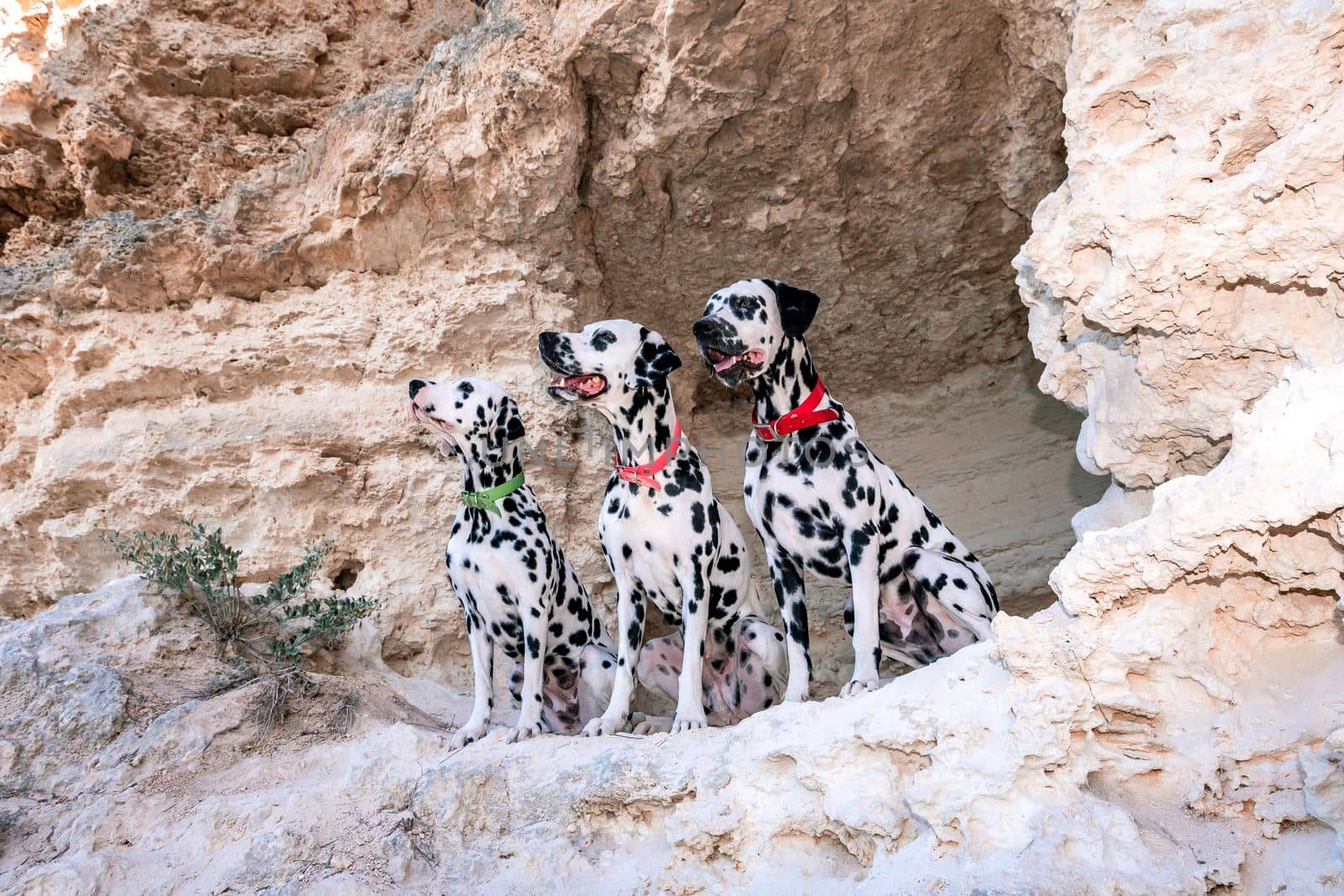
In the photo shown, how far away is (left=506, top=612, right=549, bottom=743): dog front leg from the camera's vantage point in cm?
451

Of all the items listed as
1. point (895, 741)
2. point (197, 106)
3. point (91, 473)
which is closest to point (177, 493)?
point (91, 473)

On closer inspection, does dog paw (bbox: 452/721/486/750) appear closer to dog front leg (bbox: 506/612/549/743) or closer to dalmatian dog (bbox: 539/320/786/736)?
dog front leg (bbox: 506/612/549/743)

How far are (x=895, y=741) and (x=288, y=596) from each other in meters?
3.66

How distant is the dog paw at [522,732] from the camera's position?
Answer: 4.35 m

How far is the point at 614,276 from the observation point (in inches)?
278

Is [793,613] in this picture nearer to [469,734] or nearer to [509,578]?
[509,578]

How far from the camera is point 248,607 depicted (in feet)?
17.9

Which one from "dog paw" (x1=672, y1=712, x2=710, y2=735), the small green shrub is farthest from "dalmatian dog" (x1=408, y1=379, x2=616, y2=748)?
the small green shrub

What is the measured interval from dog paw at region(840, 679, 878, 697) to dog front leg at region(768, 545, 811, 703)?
28cm

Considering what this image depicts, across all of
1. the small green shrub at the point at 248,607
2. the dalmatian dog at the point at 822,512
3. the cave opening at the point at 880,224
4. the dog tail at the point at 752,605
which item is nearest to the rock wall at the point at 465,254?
the cave opening at the point at 880,224

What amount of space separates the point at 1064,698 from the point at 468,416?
3.17 metres

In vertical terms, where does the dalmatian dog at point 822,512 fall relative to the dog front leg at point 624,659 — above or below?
above

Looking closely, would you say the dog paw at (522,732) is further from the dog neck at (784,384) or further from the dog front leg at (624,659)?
the dog neck at (784,384)

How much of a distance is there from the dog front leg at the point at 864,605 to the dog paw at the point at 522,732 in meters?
1.39
